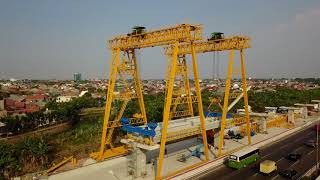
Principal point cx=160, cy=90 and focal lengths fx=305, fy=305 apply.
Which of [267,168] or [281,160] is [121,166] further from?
[281,160]

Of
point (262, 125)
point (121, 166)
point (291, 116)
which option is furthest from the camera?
point (291, 116)

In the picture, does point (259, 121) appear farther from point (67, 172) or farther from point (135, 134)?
point (67, 172)

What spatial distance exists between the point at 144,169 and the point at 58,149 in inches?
623

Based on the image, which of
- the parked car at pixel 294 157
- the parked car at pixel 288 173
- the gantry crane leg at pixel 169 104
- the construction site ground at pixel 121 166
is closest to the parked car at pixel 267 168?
the parked car at pixel 288 173

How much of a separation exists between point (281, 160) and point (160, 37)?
56.9 feet

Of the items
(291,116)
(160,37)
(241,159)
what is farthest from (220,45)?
(291,116)

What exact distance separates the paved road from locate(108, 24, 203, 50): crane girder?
11.3 meters

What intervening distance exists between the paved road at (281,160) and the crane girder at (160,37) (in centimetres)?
1131

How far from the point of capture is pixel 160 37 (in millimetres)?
24297

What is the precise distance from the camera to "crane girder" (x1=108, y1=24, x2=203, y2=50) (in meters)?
22.9

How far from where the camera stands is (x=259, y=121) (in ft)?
146

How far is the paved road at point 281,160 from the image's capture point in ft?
82.5

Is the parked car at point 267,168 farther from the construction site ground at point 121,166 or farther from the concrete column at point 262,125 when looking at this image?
the concrete column at point 262,125

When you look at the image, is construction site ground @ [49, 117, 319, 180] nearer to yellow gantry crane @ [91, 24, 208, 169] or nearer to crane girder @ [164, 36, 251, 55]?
yellow gantry crane @ [91, 24, 208, 169]
